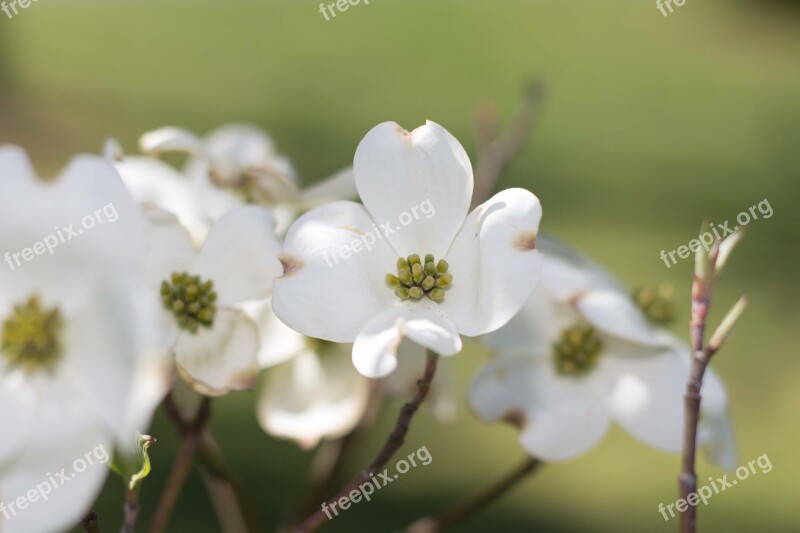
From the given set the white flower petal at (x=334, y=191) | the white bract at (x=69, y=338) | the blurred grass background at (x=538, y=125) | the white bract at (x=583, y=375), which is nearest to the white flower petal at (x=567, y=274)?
the white bract at (x=583, y=375)

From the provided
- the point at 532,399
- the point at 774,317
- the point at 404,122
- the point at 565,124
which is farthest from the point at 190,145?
the point at 565,124

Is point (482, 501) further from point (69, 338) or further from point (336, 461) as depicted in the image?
point (69, 338)

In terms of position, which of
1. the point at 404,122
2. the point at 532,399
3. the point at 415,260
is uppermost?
the point at 415,260

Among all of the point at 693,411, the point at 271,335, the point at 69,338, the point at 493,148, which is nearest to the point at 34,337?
the point at 69,338

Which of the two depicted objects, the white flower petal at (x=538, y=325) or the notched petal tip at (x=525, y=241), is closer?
the notched petal tip at (x=525, y=241)

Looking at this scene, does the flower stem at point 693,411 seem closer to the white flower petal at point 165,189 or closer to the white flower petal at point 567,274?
the white flower petal at point 567,274

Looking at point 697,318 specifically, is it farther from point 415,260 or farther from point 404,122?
point 404,122

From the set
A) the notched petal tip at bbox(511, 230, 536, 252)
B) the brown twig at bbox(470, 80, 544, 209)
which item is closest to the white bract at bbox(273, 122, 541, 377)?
the notched petal tip at bbox(511, 230, 536, 252)
